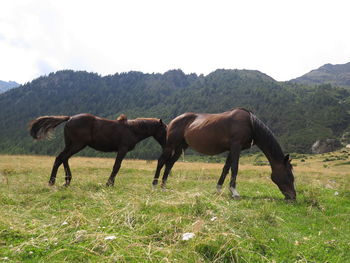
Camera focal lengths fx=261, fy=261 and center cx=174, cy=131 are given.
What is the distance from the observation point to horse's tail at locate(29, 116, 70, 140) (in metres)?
9.23

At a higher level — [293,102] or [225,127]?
[293,102]

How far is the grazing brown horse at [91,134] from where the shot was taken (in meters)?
8.79

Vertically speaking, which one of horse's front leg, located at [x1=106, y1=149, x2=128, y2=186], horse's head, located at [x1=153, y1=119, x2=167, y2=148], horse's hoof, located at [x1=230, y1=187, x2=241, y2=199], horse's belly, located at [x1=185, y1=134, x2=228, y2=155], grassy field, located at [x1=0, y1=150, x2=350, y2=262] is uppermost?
horse's head, located at [x1=153, y1=119, x2=167, y2=148]

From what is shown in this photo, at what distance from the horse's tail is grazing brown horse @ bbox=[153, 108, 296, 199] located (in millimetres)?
4054

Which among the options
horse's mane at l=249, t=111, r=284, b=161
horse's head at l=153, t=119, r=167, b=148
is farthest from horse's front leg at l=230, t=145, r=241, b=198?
horse's head at l=153, t=119, r=167, b=148

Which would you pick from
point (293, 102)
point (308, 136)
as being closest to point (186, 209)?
point (308, 136)

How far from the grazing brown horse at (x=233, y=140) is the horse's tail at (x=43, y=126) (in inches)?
160

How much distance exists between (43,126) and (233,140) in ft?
21.8

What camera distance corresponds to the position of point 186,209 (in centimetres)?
503

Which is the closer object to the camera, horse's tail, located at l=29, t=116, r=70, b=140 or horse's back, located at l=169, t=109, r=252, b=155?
horse's back, located at l=169, t=109, r=252, b=155

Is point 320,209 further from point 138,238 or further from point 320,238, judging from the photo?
point 138,238

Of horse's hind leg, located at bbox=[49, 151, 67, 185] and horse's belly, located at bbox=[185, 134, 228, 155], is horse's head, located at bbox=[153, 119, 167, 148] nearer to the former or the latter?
horse's belly, located at bbox=[185, 134, 228, 155]

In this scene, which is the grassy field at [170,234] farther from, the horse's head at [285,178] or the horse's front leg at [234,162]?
the horse's front leg at [234,162]

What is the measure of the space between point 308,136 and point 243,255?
13390 cm
